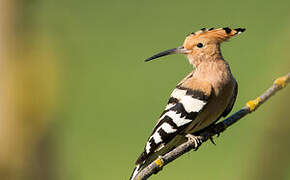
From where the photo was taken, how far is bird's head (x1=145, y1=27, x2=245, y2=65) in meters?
1.56

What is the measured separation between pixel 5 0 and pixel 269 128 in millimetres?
330

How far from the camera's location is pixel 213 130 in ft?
5.33

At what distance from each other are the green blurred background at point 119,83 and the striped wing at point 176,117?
0.23 m

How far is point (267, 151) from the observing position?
1.73 feet

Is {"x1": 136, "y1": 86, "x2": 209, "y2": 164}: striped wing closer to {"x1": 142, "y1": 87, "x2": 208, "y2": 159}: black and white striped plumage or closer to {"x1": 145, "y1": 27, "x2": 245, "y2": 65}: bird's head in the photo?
{"x1": 142, "y1": 87, "x2": 208, "y2": 159}: black and white striped plumage

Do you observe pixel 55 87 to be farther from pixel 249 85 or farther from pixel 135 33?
pixel 135 33

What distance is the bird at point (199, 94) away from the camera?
1471mm

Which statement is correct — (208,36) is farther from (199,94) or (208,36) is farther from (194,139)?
(194,139)

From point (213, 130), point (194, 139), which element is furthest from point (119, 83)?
point (194, 139)

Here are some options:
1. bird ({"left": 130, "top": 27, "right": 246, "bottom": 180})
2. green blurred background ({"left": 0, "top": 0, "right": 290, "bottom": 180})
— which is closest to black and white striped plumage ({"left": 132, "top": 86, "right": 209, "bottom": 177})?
bird ({"left": 130, "top": 27, "right": 246, "bottom": 180})

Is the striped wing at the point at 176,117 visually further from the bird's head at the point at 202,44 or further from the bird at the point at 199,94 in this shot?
the bird's head at the point at 202,44

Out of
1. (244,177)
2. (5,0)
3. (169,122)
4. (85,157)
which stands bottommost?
(85,157)

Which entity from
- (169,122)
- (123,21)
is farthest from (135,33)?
(169,122)

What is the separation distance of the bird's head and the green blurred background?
25 centimetres
